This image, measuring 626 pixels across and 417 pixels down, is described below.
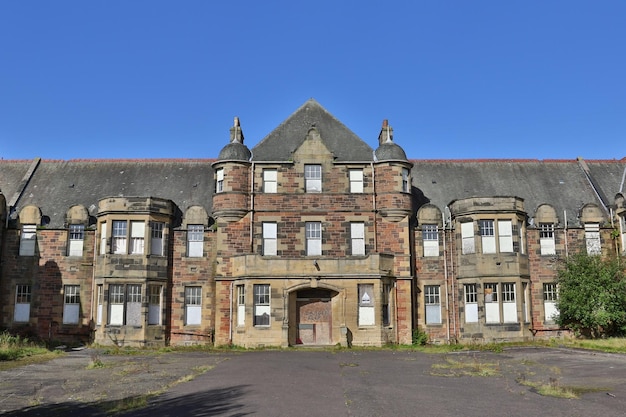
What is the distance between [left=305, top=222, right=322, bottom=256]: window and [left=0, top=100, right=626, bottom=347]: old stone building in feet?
0.24

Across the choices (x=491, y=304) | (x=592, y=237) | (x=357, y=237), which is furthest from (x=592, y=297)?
(x=357, y=237)

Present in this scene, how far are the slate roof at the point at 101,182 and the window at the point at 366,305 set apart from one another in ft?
31.5

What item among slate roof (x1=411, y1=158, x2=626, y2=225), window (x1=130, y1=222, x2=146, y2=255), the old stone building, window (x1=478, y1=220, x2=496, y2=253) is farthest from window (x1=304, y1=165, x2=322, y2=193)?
window (x1=130, y1=222, x2=146, y2=255)

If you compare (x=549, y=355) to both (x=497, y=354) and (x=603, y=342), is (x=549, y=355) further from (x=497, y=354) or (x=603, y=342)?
(x=603, y=342)

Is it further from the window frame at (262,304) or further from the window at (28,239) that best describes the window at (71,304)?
the window frame at (262,304)

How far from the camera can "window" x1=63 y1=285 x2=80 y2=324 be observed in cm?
3219

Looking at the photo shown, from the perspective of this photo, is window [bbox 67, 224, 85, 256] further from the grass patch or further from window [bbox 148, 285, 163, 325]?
the grass patch

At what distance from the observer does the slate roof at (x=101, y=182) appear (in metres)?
34.5

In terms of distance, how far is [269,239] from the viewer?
31672mm

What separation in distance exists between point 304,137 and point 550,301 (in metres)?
15.4

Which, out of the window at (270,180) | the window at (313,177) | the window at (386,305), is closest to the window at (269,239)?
the window at (270,180)

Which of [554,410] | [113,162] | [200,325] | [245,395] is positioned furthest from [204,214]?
[554,410]

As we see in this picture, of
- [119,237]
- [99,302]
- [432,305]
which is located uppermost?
[119,237]

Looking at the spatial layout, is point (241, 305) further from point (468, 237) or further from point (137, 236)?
point (468, 237)
